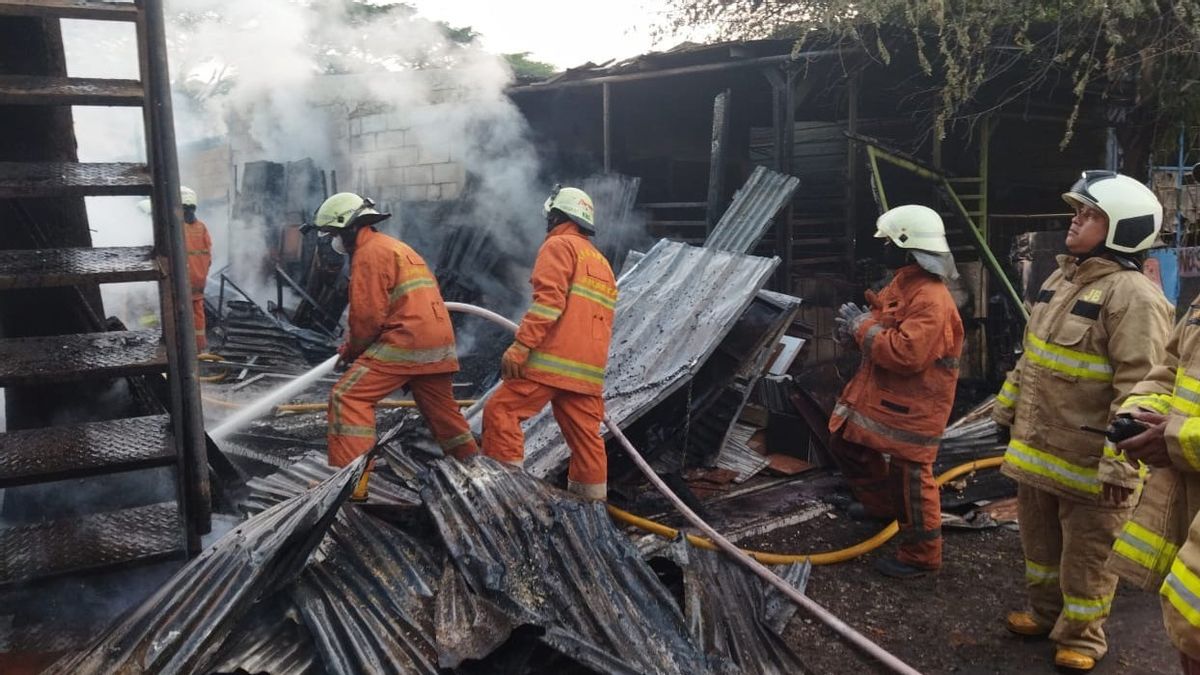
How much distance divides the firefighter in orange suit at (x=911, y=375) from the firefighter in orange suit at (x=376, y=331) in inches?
91.8

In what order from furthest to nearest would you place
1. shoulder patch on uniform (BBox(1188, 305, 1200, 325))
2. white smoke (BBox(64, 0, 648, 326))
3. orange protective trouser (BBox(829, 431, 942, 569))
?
white smoke (BBox(64, 0, 648, 326)), orange protective trouser (BBox(829, 431, 942, 569)), shoulder patch on uniform (BBox(1188, 305, 1200, 325))

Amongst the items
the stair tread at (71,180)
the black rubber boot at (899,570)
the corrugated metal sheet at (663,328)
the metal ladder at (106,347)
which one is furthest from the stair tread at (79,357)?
the black rubber boot at (899,570)

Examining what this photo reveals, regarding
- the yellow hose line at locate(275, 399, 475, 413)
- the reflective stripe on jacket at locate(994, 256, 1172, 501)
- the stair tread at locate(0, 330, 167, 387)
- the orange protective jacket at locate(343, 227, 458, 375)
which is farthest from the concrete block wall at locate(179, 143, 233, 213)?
the reflective stripe on jacket at locate(994, 256, 1172, 501)

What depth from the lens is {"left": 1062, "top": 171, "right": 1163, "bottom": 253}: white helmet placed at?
10.0 ft

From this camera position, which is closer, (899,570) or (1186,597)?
(1186,597)

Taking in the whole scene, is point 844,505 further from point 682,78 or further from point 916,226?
point 682,78

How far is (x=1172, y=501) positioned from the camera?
211cm

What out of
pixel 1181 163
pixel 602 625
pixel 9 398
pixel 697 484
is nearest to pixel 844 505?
pixel 697 484

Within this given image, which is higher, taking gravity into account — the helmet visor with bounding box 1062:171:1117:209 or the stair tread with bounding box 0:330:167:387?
the helmet visor with bounding box 1062:171:1117:209

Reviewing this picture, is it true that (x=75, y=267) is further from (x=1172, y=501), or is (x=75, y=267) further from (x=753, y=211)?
(x=753, y=211)

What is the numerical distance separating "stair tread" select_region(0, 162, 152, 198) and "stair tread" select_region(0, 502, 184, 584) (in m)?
1.27

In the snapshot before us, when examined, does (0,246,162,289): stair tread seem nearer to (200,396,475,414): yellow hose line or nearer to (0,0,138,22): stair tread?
(0,0,138,22): stair tread

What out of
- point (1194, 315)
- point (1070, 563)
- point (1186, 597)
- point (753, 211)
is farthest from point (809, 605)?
point (753, 211)

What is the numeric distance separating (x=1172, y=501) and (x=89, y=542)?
3.52 m
